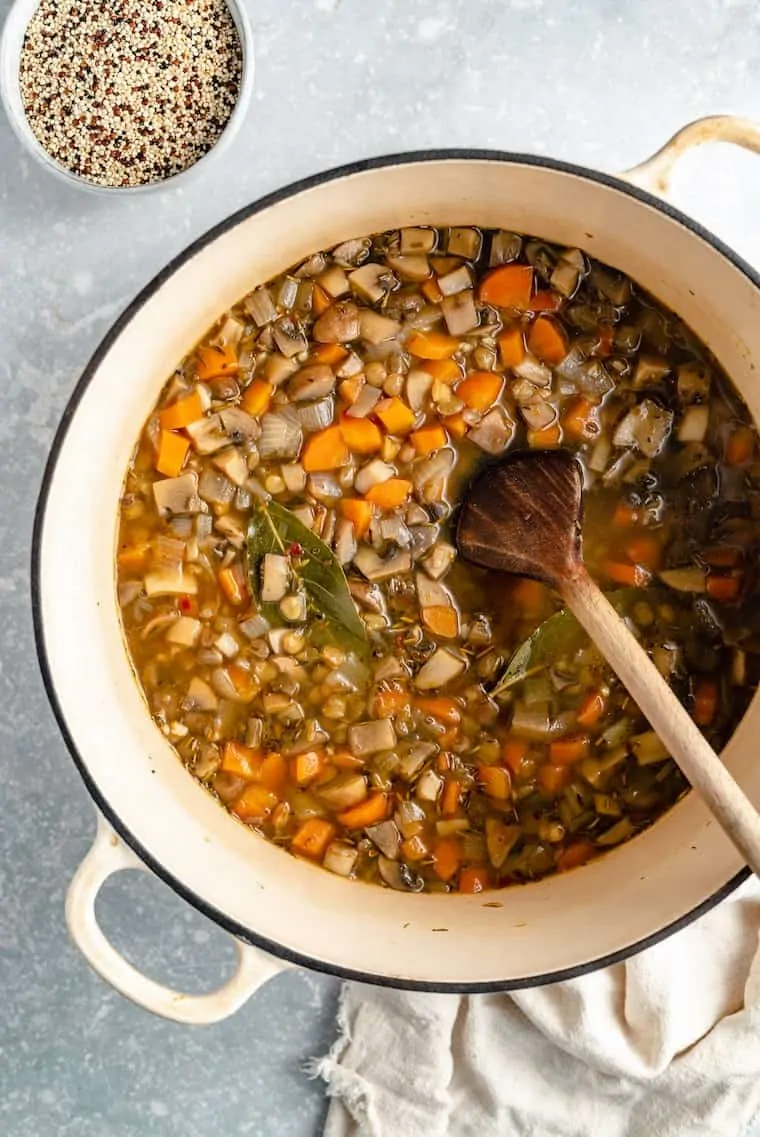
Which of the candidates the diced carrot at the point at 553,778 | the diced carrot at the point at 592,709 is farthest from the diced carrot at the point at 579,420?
the diced carrot at the point at 553,778

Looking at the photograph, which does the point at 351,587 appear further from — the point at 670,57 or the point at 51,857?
the point at 670,57

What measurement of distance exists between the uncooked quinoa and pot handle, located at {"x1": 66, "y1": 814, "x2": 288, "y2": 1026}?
118cm

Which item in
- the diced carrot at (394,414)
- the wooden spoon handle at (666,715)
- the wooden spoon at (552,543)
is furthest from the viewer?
the diced carrot at (394,414)

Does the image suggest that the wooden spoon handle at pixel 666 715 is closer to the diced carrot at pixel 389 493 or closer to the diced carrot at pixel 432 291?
the diced carrot at pixel 389 493

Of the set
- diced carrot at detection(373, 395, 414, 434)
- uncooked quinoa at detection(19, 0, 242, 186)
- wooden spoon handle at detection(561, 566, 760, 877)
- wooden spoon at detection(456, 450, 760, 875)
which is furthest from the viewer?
uncooked quinoa at detection(19, 0, 242, 186)

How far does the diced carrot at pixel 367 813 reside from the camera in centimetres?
230

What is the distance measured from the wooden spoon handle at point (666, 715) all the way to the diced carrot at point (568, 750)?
0.24 m

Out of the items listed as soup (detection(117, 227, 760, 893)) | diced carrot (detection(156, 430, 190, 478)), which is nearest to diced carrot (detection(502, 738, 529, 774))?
soup (detection(117, 227, 760, 893))

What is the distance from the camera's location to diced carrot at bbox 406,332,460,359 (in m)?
2.23

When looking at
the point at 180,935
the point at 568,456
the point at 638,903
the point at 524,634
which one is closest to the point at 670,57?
the point at 568,456

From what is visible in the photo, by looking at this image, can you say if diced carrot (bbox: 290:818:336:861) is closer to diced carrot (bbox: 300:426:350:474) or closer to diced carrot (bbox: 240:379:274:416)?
diced carrot (bbox: 300:426:350:474)

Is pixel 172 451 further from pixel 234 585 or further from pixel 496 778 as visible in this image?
pixel 496 778

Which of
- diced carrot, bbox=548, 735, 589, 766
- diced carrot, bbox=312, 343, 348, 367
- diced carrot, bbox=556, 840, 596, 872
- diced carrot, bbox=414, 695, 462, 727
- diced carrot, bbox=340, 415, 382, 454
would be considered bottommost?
diced carrot, bbox=556, 840, 596, 872

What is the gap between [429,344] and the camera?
88.0 inches
